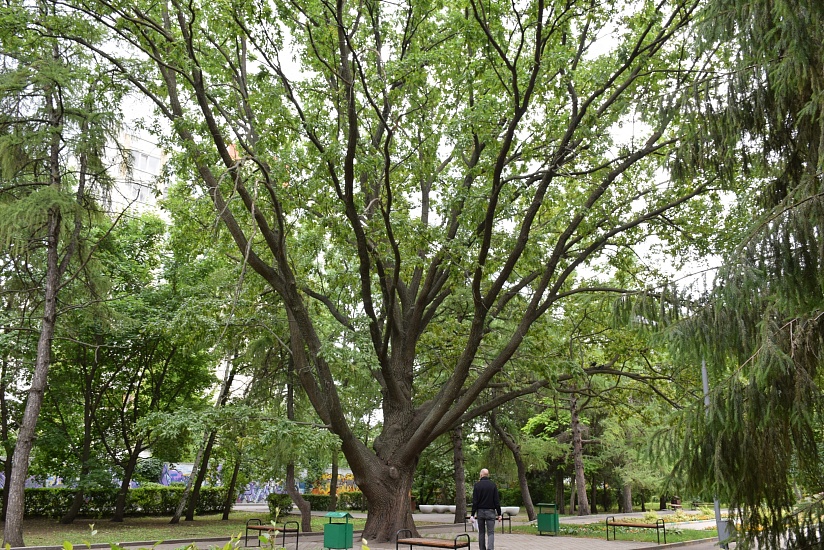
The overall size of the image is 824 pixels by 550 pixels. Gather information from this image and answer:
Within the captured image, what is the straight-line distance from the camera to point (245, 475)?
86.5ft

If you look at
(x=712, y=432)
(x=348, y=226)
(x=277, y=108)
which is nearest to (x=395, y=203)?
(x=348, y=226)

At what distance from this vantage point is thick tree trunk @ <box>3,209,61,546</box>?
1329cm

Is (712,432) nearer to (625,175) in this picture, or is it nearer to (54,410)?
(625,175)

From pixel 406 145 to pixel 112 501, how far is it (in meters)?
20.1

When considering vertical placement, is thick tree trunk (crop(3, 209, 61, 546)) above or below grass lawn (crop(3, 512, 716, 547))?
above

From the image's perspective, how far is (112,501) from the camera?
25766 millimetres

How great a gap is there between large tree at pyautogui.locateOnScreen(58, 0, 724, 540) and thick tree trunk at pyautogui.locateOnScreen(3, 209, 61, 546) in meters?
4.42

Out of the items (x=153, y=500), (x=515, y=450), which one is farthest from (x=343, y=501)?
(x=515, y=450)

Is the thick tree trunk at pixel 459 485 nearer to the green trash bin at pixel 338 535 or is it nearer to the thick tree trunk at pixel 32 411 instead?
the green trash bin at pixel 338 535

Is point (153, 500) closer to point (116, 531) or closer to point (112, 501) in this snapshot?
point (112, 501)

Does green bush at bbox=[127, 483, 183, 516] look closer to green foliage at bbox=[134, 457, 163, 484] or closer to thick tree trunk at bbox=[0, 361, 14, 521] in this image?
green foliage at bbox=[134, 457, 163, 484]

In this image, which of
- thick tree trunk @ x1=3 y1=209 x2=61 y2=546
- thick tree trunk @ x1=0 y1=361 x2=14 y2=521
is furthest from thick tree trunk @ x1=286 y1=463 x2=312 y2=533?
thick tree trunk @ x1=0 y1=361 x2=14 y2=521

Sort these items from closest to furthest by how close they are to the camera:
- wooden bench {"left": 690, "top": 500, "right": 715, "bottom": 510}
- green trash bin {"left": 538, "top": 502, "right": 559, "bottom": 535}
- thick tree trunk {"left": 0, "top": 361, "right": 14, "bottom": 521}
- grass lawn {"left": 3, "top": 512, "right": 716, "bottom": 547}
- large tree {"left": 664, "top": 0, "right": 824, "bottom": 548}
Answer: large tree {"left": 664, "top": 0, "right": 824, "bottom": 548}, wooden bench {"left": 690, "top": 500, "right": 715, "bottom": 510}, grass lawn {"left": 3, "top": 512, "right": 716, "bottom": 547}, thick tree trunk {"left": 0, "top": 361, "right": 14, "bottom": 521}, green trash bin {"left": 538, "top": 502, "right": 559, "bottom": 535}

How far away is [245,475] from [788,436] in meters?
23.4
